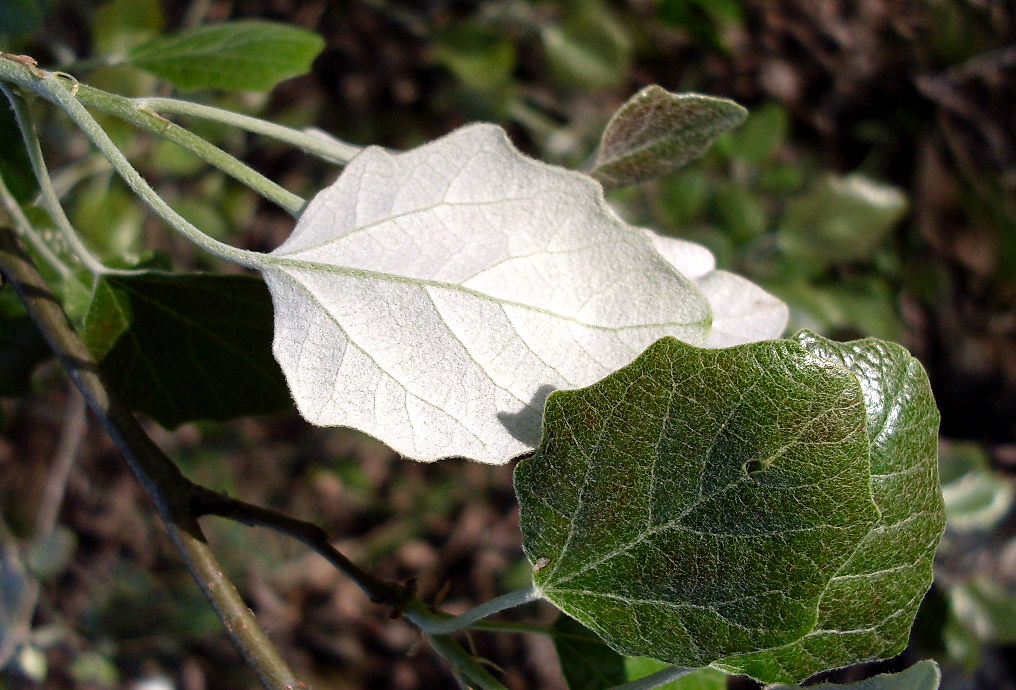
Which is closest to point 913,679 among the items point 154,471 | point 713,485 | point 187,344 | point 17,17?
point 713,485

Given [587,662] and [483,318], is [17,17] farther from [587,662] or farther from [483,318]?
[587,662]

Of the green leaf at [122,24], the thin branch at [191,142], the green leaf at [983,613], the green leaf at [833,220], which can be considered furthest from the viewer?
the green leaf at [833,220]

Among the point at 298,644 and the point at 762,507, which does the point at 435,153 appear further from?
the point at 298,644

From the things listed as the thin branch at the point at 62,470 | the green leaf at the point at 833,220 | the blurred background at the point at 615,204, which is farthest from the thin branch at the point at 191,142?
the green leaf at the point at 833,220

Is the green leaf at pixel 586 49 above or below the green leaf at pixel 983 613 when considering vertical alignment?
above

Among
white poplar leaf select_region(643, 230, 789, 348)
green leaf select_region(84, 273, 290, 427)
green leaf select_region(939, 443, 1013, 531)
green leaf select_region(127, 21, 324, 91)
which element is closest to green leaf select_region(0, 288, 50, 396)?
green leaf select_region(84, 273, 290, 427)

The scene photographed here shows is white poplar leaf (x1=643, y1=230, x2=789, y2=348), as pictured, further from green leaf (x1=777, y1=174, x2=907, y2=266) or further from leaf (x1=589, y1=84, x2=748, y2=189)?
green leaf (x1=777, y1=174, x2=907, y2=266)

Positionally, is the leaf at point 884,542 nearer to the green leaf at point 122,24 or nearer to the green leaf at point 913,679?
the green leaf at point 913,679
